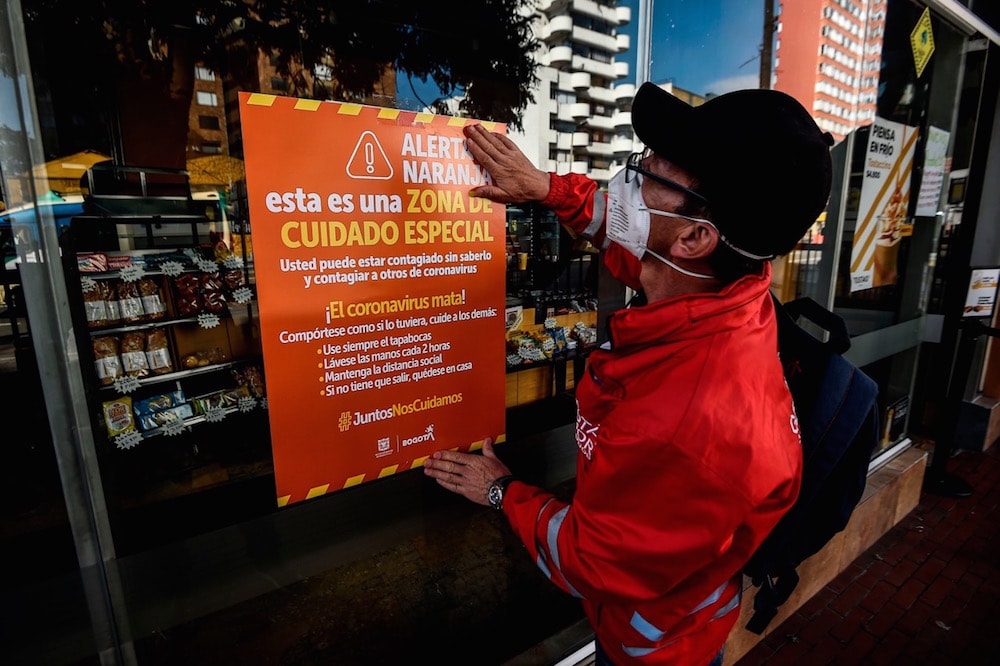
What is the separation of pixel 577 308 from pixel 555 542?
4.45 feet

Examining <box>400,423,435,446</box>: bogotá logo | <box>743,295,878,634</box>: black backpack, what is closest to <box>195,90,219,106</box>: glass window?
<box>400,423,435,446</box>: bogotá logo

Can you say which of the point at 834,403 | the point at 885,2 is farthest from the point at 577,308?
the point at 885,2

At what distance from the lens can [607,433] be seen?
4.22 ft

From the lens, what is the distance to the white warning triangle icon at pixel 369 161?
4.74 ft

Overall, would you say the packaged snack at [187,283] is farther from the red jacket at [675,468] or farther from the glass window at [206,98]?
the red jacket at [675,468]

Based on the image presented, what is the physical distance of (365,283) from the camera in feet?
4.99

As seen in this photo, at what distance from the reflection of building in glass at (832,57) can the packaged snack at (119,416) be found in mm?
3654

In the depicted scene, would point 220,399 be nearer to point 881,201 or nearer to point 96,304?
point 96,304

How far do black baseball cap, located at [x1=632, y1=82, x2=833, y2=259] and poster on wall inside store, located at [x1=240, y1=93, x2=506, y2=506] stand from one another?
67cm

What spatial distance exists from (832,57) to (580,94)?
7.26ft

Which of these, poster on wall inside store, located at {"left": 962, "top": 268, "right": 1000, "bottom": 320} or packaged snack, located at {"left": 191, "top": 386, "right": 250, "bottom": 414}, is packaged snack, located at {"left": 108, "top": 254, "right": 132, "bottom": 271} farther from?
poster on wall inside store, located at {"left": 962, "top": 268, "right": 1000, "bottom": 320}

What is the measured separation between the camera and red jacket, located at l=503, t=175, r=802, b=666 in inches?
46.4

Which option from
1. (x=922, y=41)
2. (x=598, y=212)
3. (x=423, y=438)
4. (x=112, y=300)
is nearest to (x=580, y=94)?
(x=598, y=212)

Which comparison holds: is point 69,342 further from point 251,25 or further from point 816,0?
point 816,0
